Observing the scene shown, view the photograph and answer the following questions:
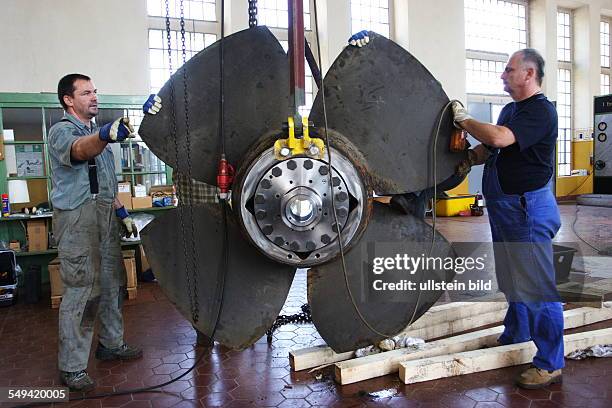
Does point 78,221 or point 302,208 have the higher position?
point 302,208

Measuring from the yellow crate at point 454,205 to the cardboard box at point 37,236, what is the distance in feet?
23.5

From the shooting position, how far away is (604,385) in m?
2.40

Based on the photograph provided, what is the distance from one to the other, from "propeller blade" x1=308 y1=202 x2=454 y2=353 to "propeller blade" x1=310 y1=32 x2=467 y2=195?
0.20m

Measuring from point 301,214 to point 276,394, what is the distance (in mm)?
1305

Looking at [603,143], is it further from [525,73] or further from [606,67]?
[525,73]

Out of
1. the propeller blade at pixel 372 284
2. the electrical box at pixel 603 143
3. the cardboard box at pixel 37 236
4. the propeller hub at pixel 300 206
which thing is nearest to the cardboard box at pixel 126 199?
the cardboard box at pixel 37 236

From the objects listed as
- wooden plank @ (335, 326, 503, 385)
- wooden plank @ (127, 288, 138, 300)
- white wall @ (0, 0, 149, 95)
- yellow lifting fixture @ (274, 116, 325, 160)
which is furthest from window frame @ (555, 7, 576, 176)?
yellow lifting fixture @ (274, 116, 325, 160)

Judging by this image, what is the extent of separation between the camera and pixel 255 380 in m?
2.64

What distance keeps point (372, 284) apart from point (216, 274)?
1.91ft

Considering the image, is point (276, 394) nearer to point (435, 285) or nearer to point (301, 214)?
point (435, 285)

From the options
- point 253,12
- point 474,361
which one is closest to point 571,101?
point 474,361

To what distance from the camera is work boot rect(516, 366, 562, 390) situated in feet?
7.84

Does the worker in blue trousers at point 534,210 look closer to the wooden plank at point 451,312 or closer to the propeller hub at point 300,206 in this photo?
the wooden plank at point 451,312

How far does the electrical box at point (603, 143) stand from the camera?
10.6 metres
